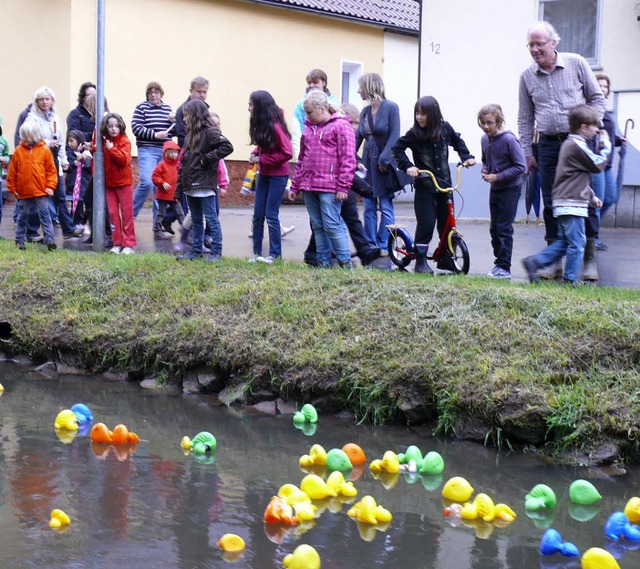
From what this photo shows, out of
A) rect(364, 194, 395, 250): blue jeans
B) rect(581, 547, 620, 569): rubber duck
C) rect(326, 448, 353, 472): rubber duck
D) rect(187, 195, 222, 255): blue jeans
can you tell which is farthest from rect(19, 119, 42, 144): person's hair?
rect(581, 547, 620, 569): rubber duck

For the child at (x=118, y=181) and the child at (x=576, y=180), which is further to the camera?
the child at (x=118, y=181)

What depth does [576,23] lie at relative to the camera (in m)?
16.9

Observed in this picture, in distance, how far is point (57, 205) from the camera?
42.0 ft

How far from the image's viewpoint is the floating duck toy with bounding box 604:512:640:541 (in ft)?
15.7

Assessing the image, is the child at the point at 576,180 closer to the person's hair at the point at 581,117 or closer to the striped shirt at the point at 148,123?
the person's hair at the point at 581,117

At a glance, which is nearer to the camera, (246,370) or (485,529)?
(485,529)

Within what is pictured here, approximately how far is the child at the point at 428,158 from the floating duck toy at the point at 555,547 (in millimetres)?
4796

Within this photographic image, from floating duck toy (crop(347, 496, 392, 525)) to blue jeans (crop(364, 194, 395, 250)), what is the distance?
5.60 m

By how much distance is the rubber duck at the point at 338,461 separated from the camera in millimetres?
5785

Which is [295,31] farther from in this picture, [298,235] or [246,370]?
[246,370]

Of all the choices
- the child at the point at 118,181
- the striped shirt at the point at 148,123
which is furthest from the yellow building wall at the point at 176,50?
the child at the point at 118,181

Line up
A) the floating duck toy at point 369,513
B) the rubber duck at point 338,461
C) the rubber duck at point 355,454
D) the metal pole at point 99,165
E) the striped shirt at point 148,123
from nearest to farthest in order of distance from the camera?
the floating duck toy at point 369,513, the rubber duck at point 338,461, the rubber duck at point 355,454, the metal pole at point 99,165, the striped shirt at point 148,123

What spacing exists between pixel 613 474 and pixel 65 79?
15845 mm

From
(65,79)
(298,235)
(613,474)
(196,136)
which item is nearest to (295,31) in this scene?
(65,79)
